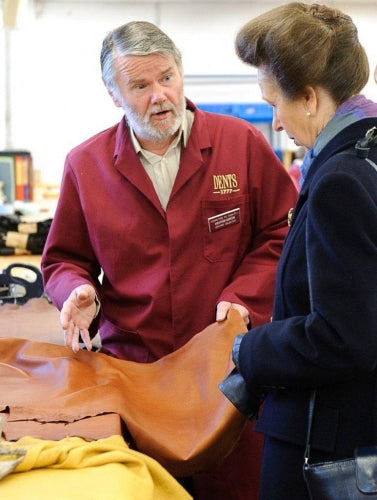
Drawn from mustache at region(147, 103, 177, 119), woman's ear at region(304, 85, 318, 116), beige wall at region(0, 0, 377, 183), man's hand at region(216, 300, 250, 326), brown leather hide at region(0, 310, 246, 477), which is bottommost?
beige wall at region(0, 0, 377, 183)

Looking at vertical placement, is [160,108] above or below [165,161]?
above

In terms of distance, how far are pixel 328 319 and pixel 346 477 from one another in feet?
1.02

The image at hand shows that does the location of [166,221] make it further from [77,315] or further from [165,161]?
[77,315]

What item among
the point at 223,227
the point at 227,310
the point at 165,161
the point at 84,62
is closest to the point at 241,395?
the point at 227,310

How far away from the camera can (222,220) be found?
95.0 inches

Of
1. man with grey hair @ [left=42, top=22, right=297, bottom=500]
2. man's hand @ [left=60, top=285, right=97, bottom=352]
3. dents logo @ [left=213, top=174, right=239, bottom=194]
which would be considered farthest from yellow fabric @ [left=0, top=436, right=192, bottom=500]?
dents logo @ [left=213, top=174, right=239, bottom=194]

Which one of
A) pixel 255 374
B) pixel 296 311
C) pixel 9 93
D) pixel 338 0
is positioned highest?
pixel 296 311

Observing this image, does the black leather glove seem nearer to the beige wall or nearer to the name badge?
the name badge

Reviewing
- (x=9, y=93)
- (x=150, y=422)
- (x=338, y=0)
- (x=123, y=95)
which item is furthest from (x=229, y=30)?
(x=150, y=422)

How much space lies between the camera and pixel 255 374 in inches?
63.4

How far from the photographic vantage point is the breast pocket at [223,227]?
7.88ft

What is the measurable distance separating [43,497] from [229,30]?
1046 cm

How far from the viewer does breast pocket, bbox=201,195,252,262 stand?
2400 mm

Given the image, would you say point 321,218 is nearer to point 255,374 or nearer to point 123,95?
point 255,374
